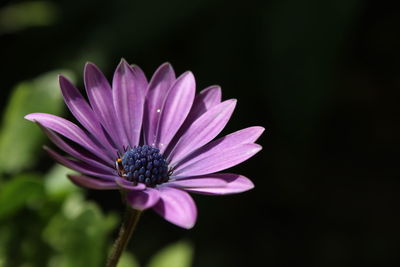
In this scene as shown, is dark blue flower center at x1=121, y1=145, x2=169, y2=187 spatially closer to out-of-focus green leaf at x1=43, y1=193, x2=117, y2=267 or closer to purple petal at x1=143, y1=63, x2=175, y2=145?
purple petal at x1=143, y1=63, x2=175, y2=145

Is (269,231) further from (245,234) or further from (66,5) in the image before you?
(66,5)

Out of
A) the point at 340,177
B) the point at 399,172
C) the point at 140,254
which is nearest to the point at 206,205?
the point at 140,254

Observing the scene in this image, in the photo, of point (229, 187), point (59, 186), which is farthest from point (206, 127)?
point (59, 186)

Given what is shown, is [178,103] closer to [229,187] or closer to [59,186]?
[229,187]

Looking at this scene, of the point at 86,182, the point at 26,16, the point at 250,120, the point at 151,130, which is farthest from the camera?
the point at 250,120

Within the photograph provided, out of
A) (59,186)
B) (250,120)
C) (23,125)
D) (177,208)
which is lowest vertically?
(250,120)

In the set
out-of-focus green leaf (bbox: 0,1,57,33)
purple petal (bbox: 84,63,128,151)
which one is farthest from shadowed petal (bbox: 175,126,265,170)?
out-of-focus green leaf (bbox: 0,1,57,33)

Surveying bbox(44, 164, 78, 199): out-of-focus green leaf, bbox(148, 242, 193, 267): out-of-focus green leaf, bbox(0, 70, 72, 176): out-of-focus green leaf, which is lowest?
bbox(148, 242, 193, 267): out-of-focus green leaf
